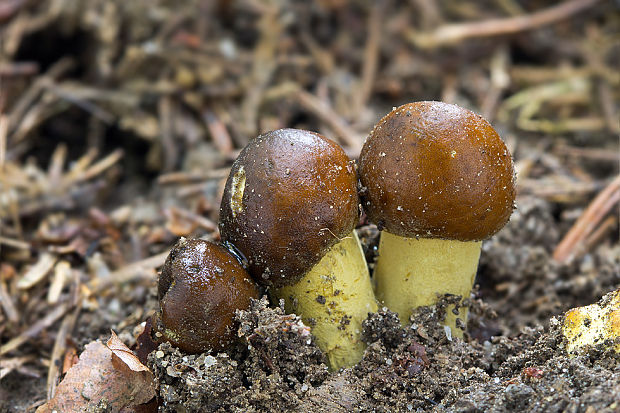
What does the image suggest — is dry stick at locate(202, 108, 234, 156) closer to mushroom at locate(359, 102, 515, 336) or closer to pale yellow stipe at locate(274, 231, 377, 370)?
pale yellow stipe at locate(274, 231, 377, 370)

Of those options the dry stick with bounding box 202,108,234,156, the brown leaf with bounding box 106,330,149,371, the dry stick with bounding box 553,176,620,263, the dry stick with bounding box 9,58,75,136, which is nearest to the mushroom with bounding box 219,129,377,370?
the brown leaf with bounding box 106,330,149,371

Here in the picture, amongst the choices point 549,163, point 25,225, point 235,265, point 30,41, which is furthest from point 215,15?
point 235,265

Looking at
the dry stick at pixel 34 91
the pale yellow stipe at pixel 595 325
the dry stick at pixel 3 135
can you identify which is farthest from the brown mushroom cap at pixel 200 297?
the dry stick at pixel 34 91

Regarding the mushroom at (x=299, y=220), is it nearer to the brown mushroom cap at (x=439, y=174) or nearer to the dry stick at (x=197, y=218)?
the brown mushroom cap at (x=439, y=174)

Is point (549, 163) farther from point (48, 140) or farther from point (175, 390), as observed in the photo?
point (48, 140)

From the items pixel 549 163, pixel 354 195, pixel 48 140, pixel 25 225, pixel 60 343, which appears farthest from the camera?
pixel 48 140

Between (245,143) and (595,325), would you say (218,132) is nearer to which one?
(245,143)
